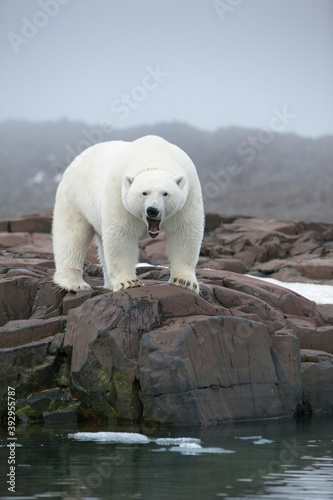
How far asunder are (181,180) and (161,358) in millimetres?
1974

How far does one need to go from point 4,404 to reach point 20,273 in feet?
8.50

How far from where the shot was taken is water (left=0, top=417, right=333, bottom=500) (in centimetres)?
520

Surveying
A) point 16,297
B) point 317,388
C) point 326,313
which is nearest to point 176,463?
point 317,388

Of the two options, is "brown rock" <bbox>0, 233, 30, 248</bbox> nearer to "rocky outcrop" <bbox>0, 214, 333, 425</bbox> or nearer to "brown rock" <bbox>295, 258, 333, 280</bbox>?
"brown rock" <bbox>295, 258, 333, 280</bbox>

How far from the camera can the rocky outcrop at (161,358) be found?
7992 millimetres

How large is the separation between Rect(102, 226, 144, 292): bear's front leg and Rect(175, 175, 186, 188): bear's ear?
37.8 inches

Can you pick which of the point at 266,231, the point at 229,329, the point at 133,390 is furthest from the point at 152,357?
the point at 266,231

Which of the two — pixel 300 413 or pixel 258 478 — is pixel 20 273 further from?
pixel 258 478

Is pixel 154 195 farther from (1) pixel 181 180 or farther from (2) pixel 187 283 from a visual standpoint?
(2) pixel 187 283

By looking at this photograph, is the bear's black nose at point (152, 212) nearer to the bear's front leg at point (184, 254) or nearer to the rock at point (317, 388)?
the bear's front leg at point (184, 254)

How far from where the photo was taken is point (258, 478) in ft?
18.4

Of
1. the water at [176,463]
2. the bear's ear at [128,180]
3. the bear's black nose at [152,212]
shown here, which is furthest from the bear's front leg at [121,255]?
the water at [176,463]

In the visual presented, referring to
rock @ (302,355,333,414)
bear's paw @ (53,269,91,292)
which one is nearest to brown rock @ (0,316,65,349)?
bear's paw @ (53,269,91,292)

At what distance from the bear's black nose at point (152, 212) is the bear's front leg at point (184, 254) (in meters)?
1.00
